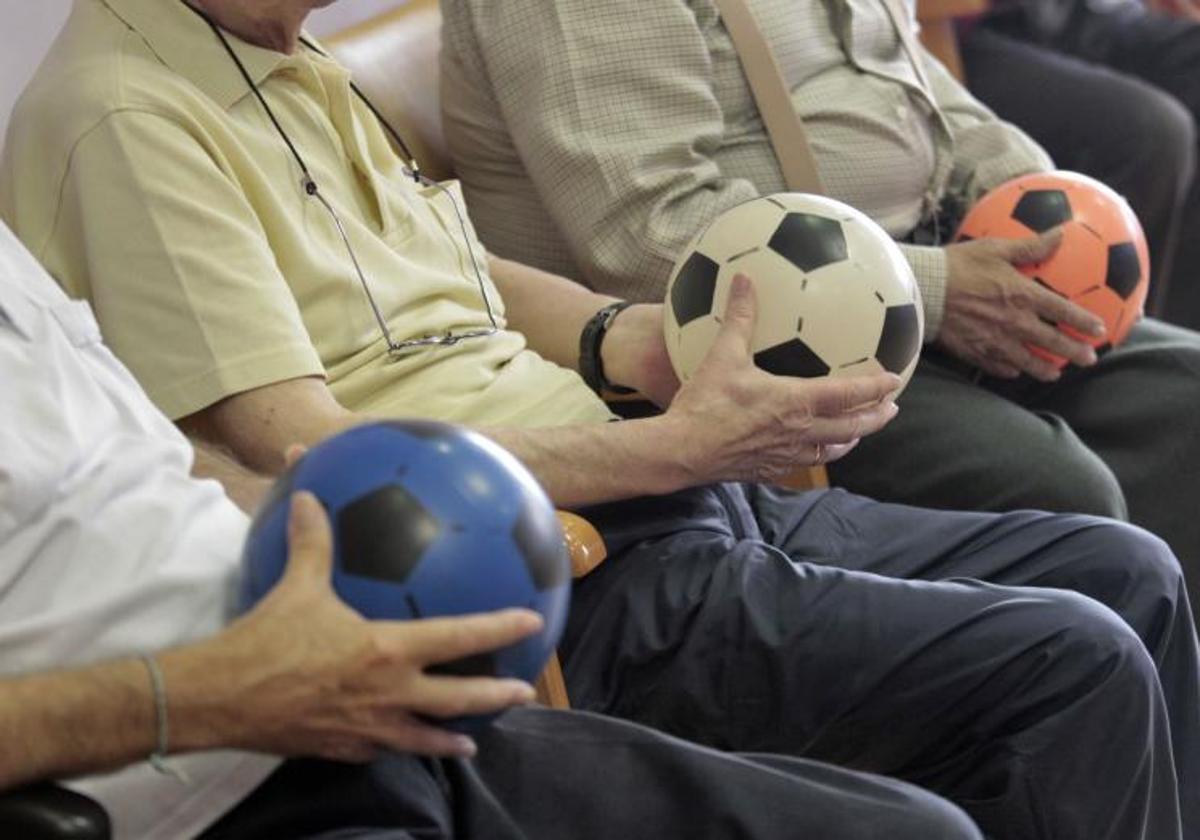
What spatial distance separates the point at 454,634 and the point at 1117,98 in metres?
2.48

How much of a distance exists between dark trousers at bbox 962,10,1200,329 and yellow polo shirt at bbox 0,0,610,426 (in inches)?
69.7

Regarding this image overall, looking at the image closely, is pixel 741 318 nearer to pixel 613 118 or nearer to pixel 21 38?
pixel 613 118

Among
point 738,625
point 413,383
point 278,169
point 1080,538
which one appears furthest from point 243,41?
point 1080,538

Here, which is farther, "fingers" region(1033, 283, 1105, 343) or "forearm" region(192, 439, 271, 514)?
"fingers" region(1033, 283, 1105, 343)

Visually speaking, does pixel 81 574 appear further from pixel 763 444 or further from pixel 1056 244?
pixel 1056 244

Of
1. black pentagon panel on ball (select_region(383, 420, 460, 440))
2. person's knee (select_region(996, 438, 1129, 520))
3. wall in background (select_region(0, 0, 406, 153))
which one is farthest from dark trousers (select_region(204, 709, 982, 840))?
wall in background (select_region(0, 0, 406, 153))

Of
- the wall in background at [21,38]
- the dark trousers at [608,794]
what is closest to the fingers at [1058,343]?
the dark trousers at [608,794]

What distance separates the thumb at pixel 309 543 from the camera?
1.06 metres

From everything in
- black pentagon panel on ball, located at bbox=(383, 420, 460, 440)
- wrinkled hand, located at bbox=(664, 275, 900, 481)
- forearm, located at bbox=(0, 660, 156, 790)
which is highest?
black pentagon panel on ball, located at bbox=(383, 420, 460, 440)

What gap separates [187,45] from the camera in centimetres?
152

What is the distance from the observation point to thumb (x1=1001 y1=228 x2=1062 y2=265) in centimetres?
201

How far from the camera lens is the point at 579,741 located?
1.30 m

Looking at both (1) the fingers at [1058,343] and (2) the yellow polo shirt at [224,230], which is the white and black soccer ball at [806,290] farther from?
(1) the fingers at [1058,343]

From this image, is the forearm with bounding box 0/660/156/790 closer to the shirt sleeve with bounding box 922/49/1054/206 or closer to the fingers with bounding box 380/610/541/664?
the fingers with bounding box 380/610/541/664
